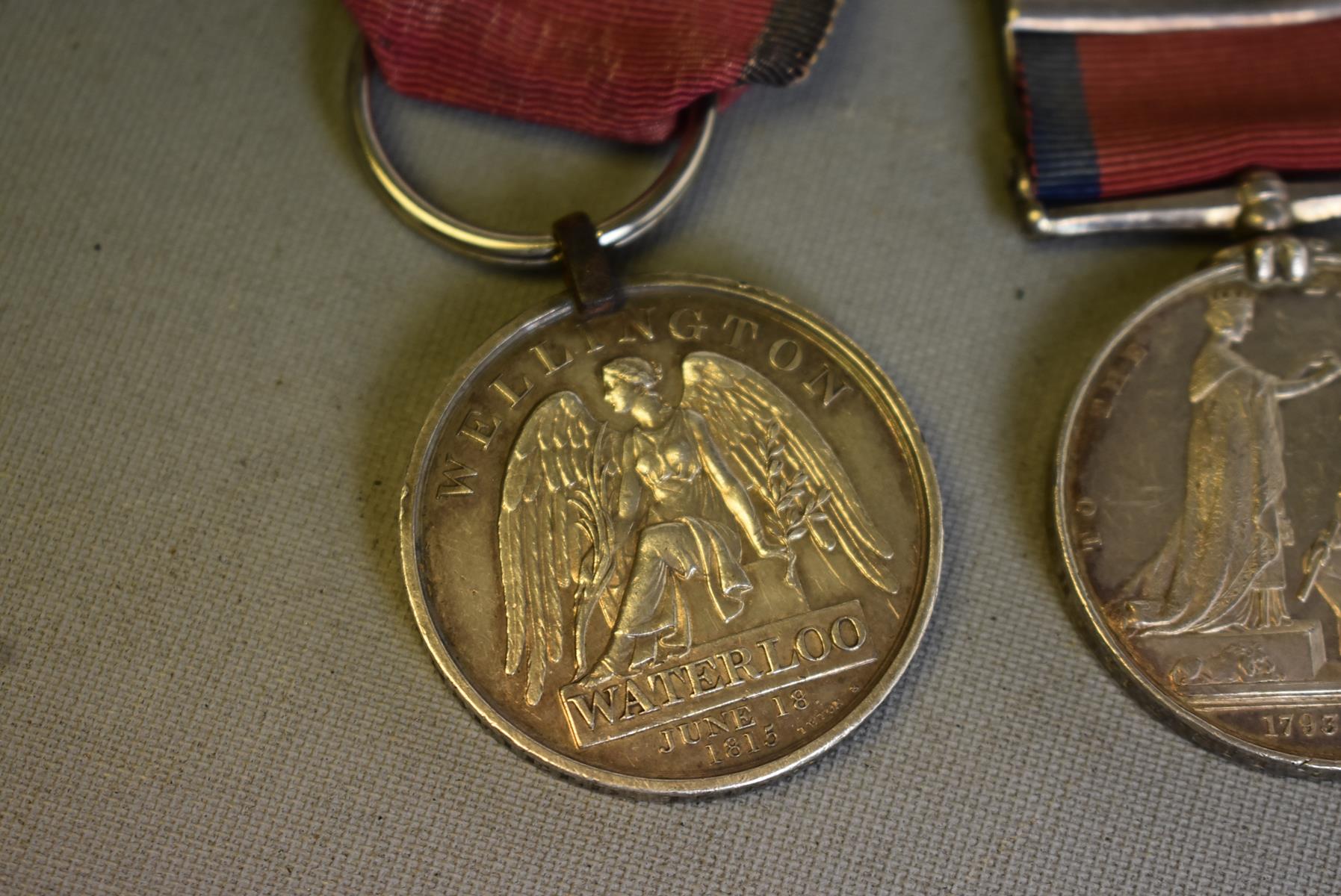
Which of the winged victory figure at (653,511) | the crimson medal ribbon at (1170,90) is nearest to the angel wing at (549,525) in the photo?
the winged victory figure at (653,511)

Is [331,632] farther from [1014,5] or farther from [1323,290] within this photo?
[1323,290]

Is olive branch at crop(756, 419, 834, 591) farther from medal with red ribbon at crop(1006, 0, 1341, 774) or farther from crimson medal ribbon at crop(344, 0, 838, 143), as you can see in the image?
crimson medal ribbon at crop(344, 0, 838, 143)

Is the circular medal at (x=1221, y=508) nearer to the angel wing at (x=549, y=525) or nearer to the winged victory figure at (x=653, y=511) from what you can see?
the winged victory figure at (x=653, y=511)

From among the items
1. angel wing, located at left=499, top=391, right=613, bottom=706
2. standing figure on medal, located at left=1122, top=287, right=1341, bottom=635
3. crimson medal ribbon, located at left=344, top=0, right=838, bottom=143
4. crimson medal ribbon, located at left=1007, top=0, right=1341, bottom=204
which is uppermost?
crimson medal ribbon, located at left=1007, top=0, right=1341, bottom=204

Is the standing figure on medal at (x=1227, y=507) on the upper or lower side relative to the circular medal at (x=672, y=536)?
upper

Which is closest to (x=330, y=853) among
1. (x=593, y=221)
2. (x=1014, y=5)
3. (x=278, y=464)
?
(x=278, y=464)

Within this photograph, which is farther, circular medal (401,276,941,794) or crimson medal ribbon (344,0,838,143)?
crimson medal ribbon (344,0,838,143)

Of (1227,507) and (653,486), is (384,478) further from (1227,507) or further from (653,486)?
(1227,507)

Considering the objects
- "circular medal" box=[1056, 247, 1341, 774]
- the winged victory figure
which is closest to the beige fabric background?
"circular medal" box=[1056, 247, 1341, 774]

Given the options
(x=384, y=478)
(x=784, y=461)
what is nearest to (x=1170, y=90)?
(x=784, y=461)
